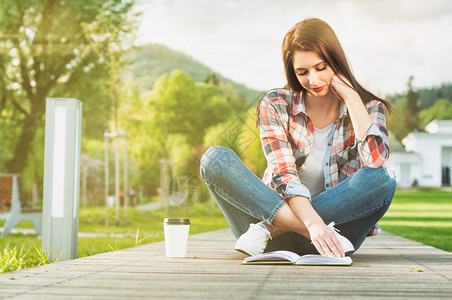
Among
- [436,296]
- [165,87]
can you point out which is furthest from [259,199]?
[165,87]

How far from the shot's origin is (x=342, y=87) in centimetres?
254

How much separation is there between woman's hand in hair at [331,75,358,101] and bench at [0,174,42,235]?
18.2 feet

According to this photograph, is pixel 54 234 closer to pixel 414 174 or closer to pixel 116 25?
pixel 116 25

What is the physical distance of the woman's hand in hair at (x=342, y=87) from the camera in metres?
2.51

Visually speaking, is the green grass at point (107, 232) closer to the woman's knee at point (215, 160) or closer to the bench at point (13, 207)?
the bench at point (13, 207)

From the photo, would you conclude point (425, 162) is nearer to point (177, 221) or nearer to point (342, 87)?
point (342, 87)

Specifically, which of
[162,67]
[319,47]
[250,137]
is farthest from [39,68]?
[162,67]

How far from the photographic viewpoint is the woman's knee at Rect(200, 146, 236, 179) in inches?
94.8

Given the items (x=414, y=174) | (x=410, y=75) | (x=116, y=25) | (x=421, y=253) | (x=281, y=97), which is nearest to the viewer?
(x=281, y=97)

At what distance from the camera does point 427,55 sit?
70.6m

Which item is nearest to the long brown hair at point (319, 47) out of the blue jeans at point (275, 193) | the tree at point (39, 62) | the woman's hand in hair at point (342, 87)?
the woman's hand in hair at point (342, 87)

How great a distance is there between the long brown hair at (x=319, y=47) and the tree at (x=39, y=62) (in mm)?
14317

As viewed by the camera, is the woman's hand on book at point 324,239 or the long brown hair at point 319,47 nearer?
the woman's hand on book at point 324,239

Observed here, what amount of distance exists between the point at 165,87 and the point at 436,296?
32.7m
